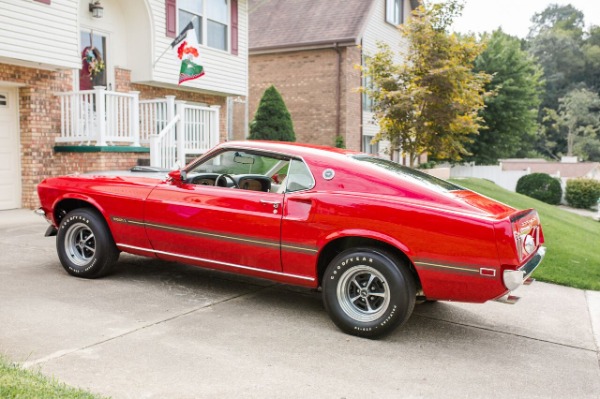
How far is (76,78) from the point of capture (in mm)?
12820

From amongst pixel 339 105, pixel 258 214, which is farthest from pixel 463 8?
pixel 258 214

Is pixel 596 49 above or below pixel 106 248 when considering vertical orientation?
above

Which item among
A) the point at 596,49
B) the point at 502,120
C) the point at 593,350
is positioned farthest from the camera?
the point at 596,49

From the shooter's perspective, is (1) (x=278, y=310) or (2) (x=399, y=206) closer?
(2) (x=399, y=206)

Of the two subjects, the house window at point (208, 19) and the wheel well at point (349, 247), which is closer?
the wheel well at point (349, 247)

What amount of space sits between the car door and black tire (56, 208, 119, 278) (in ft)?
1.93

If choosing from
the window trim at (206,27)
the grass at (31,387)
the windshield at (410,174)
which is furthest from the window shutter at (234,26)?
the grass at (31,387)

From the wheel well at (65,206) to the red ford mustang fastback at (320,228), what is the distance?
0.08 feet

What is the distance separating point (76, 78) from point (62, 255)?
7978mm

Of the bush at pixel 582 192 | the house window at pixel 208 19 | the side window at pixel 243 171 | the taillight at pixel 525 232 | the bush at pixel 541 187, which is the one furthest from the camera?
the bush at pixel 541 187

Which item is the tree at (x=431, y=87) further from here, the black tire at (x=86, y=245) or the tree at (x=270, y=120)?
the black tire at (x=86, y=245)

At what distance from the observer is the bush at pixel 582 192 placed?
28.1 m

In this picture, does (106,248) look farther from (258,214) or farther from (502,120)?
(502,120)

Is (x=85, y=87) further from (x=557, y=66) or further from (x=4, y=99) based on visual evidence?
(x=557, y=66)
